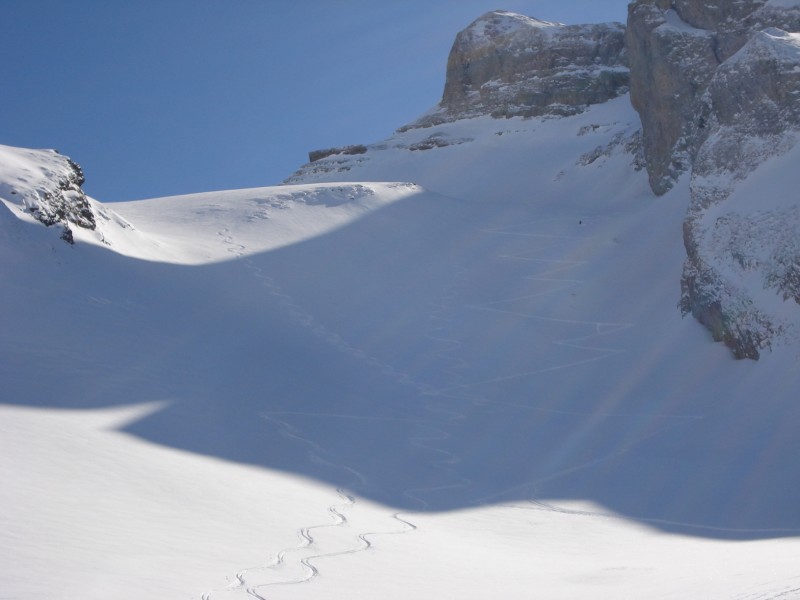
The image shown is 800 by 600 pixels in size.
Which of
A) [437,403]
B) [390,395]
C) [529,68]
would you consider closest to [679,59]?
[437,403]

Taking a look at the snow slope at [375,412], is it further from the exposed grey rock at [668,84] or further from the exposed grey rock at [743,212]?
the exposed grey rock at [668,84]

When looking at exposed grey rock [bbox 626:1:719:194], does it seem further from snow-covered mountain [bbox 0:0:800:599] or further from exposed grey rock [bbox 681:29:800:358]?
exposed grey rock [bbox 681:29:800:358]

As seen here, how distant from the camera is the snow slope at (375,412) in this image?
21.4ft

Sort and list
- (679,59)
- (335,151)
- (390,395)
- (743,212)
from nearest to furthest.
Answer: (390,395) < (743,212) < (679,59) < (335,151)

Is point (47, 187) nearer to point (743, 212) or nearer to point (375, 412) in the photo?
point (375, 412)

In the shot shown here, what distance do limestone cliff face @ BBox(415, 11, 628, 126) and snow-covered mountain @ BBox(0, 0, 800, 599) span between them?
1026 inches

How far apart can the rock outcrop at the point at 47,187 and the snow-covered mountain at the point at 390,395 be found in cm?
5

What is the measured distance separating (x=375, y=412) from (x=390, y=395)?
1028 millimetres

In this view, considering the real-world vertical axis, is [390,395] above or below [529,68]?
below

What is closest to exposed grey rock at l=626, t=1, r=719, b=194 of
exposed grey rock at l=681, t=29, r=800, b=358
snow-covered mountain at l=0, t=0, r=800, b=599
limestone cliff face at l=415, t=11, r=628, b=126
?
snow-covered mountain at l=0, t=0, r=800, b=599

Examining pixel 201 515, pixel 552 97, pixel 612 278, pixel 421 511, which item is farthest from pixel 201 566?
pixel 552 97

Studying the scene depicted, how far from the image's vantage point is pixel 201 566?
241 inches

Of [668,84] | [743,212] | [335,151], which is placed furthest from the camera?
[335,151]

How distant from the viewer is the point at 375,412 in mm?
13891
